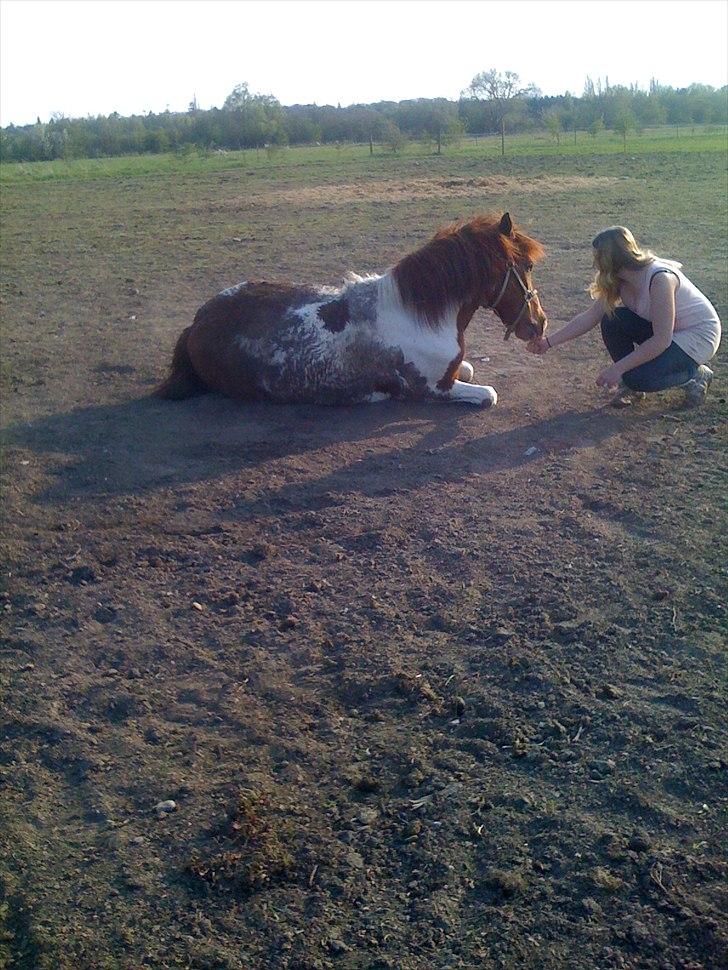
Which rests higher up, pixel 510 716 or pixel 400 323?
pixel 400 323

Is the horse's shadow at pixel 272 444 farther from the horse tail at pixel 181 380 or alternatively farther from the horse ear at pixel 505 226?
the horse ear at pixel 505 226

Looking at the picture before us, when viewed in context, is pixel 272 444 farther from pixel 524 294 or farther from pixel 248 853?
pixel 248 853

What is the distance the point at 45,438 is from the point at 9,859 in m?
4.10

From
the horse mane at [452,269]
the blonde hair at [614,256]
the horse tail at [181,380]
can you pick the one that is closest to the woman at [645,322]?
the blonde hair at [614,256]

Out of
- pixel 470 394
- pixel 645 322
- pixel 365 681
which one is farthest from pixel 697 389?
pixel 365 681

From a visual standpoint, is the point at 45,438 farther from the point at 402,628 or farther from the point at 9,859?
the point at 9,859

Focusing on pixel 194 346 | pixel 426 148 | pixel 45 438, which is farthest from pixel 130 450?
pixel 426 148

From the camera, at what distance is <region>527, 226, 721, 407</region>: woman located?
5938 millimetres

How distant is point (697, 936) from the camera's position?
7.90 feet

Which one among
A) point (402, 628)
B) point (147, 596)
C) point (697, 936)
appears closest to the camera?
point (697, 936)

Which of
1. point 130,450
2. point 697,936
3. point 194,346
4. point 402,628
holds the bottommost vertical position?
point 697,936

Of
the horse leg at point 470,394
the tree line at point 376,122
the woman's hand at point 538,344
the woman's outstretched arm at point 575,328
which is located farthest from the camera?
the tree line at point 376,122

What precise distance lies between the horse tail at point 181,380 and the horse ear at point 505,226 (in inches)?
104

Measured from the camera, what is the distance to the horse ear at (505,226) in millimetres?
6525
